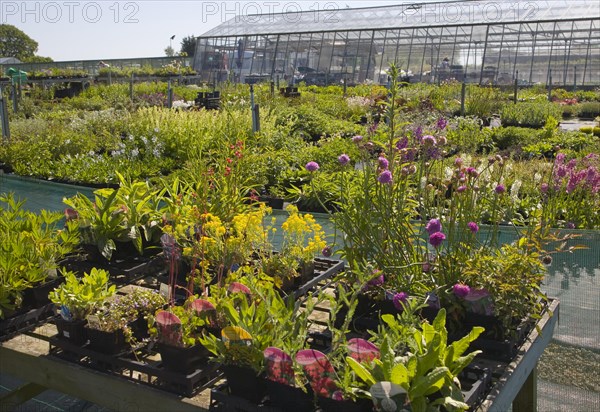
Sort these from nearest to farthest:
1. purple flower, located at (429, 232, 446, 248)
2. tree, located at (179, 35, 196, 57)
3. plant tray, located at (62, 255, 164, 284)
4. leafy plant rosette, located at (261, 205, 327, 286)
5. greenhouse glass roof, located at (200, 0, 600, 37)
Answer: purple flower, located at (429, 232, 446, 248)
leafy plant rosette, located at (261, 205, 327, 286)
plant tray, located at (62, 255, 164, 284)
greenhouse glass roof, located at (200, 0, 600, 37)
tree, located at (179, 35, 196, 57)

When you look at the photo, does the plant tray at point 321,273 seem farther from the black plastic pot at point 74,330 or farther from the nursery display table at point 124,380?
the black plastic pot at point 74,330

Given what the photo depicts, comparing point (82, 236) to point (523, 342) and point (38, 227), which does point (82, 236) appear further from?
point (523, 342)

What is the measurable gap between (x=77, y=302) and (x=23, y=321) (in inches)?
16.0

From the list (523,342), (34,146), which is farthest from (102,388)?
(34,146)

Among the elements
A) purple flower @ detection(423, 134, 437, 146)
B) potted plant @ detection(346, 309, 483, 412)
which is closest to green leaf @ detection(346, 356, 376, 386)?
potted plant @ detection(346, 309, 483, 412)

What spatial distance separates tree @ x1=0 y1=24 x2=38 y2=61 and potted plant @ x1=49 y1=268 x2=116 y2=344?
6433 centimetres

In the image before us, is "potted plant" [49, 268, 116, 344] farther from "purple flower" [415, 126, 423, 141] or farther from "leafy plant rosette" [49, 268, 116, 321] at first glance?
"purple flower" [415, 126, 423, 141]

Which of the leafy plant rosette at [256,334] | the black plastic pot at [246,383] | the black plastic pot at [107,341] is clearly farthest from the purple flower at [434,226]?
the black plastic pot at [107,341]

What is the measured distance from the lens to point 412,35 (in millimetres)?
24250

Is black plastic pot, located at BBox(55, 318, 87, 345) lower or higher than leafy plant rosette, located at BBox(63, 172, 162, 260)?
lower

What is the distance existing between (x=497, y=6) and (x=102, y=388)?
24.2 metres

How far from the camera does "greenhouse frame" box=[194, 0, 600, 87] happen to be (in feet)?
72.7

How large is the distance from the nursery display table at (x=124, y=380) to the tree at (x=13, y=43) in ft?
211

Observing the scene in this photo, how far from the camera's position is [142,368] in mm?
2133
